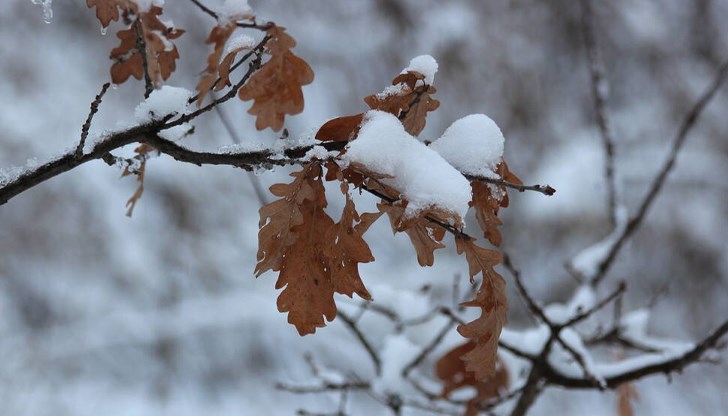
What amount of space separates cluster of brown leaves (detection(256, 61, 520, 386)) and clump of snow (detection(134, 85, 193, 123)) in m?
0.09

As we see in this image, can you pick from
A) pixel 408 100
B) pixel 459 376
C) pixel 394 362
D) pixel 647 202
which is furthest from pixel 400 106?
pixel 647 202

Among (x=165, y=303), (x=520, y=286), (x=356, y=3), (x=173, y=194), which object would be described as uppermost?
(x=356, y=3)

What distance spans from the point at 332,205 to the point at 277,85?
248cm

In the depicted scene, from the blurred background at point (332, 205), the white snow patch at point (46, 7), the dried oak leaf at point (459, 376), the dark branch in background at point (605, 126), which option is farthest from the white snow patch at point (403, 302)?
the blurred background at point (332, 205)

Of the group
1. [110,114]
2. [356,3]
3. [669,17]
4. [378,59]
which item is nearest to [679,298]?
[669,17]

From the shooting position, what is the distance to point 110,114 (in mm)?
2770

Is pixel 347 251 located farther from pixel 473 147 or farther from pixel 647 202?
pixel 647 202

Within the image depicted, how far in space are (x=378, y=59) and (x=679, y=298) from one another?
1.86 meters

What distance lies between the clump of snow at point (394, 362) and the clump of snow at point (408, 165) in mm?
676

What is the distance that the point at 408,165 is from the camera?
15.9 inches

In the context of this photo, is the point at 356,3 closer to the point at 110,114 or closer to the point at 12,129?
the point at 110,114

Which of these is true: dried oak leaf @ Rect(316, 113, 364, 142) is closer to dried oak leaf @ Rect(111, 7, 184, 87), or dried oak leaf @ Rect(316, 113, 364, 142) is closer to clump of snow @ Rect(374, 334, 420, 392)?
dried oak leaf @ Rect(111, 7, 184, 87)

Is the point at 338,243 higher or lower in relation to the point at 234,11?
lower

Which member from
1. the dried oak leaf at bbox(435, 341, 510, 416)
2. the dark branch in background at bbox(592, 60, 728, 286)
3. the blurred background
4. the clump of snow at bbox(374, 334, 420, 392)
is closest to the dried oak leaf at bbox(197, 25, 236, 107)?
the dried oak leaf at bbox(435, 341, 510, 416)
